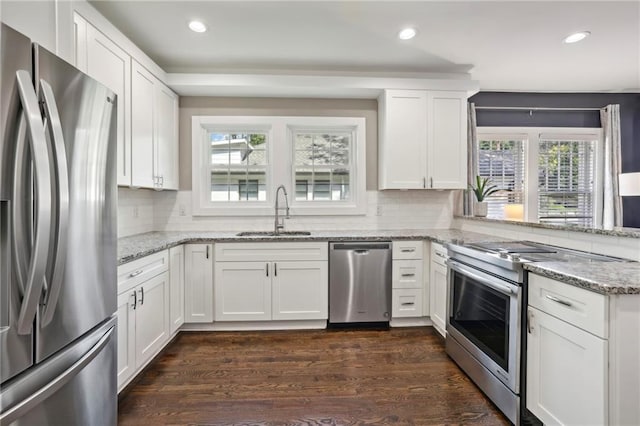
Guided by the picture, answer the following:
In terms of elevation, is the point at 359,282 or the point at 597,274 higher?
the point at 597,274

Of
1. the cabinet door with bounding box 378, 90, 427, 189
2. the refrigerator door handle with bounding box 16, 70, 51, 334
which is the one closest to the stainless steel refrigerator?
the refrigerator door handle with bounding box 16, 70, 51, 334

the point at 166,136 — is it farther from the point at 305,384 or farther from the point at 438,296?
the point at 438,296

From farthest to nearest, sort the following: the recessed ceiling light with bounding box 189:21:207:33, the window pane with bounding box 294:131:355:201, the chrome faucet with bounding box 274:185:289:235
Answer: the window pane with bounding box 294:131:355:201, the chrome faucet with bounding box 274:185:289:235, the recessed ceiling light with bounding box 189:21:207:33

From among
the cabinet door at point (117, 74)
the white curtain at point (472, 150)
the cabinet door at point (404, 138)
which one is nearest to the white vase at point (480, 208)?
the white curtain at point (472, 150)

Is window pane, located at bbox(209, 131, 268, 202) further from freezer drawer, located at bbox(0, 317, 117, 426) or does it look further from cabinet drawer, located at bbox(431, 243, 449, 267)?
freezer drawer, located at bbox(0, 317, 117, 426)

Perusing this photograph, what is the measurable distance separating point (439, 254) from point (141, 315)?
2401 millimetres

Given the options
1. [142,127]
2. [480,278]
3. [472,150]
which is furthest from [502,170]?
[142,127]

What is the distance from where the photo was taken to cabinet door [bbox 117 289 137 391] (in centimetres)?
188

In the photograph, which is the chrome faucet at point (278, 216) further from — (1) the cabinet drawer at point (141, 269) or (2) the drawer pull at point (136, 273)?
(2) the drawer pull at point (136, 273)

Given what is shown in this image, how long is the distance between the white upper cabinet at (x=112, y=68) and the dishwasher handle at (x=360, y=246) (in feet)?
5.94

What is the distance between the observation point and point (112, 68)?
2.23 meters

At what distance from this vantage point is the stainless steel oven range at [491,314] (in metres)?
1.70

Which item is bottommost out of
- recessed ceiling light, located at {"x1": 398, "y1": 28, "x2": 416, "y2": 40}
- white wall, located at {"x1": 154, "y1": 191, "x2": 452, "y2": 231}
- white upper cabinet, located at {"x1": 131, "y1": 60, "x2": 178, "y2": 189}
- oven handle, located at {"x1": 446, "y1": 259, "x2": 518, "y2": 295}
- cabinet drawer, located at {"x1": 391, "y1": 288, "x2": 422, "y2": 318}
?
cabinet drawer, located at {"x1": 391, "y1": 288, "x2": 422, "y2": 318}

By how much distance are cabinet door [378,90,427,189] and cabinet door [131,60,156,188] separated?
2.22 m
